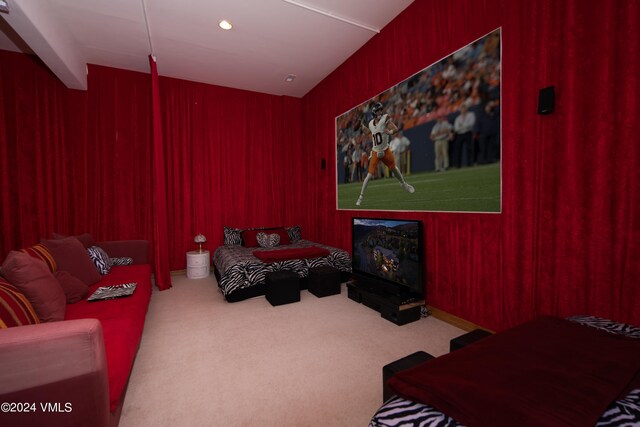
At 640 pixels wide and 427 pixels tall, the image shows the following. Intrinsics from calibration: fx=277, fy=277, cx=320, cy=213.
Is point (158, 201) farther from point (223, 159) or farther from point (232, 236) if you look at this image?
point (223, 159)

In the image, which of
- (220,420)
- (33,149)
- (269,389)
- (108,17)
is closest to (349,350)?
(269,389)

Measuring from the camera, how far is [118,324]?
1.62 m

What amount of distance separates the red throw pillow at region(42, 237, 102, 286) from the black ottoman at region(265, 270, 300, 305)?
1544 millimetres

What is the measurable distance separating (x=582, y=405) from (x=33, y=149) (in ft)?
17.8

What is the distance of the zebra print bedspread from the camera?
3104 millimetres

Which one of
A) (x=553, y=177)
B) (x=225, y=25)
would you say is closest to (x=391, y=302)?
(x=553, y=177)

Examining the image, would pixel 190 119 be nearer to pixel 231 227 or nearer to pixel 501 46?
pixel 231 227

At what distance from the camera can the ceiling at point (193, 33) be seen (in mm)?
2773

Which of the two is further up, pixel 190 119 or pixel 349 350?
pixel 190 119

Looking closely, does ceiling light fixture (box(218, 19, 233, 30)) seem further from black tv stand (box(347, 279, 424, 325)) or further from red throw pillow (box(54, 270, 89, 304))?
black tv stand (box(347, 279, 424, 325))

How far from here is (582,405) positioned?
2.48 feet

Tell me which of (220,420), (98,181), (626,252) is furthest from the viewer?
(98,181)

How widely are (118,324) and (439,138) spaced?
2.78 metres

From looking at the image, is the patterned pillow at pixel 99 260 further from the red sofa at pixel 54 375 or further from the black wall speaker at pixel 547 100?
the black wall speaker at pixel 547 100
